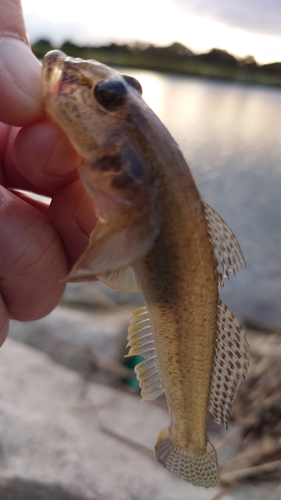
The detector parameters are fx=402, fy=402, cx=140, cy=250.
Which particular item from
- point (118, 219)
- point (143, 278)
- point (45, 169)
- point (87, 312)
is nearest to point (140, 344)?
point (143, 278)

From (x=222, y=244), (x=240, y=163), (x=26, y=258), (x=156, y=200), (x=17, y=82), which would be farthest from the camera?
(x=240, y=163)

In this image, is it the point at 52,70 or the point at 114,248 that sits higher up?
the point at 52,70

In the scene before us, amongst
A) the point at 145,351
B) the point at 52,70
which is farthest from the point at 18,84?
the point at 145,351

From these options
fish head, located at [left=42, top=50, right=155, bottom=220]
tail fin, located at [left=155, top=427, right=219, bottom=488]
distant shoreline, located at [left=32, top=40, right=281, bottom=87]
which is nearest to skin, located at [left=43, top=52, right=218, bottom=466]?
fish head, located at [left=42, top=50, right=155, bottom=220]

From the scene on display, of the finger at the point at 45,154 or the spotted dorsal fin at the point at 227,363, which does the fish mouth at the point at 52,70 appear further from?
the spotted dorsal fin at the point at 227,363

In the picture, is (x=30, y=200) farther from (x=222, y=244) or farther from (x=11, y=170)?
(x=222, y=244)

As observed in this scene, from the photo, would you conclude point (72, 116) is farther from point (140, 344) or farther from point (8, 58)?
point (140, 344)
